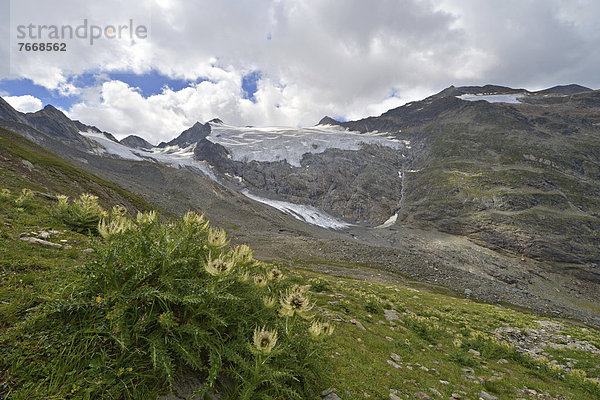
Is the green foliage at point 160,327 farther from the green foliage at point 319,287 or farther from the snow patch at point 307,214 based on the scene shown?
the snow patch at point 307,214

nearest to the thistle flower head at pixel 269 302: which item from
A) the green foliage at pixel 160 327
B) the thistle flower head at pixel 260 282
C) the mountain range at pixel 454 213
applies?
the green foliage at pixel 160 327

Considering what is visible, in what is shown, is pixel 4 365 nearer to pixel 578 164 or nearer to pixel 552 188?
pixel 552 188

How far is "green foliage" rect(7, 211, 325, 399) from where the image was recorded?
101 inches

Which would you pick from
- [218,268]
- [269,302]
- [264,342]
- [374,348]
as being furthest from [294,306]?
[374,348]

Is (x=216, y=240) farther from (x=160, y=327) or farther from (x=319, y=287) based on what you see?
(x=319, y=287)

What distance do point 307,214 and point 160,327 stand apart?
540ft

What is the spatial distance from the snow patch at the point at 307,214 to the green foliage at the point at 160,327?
5658 inches

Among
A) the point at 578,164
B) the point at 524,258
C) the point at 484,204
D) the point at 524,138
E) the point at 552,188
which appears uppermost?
the point at 524,138

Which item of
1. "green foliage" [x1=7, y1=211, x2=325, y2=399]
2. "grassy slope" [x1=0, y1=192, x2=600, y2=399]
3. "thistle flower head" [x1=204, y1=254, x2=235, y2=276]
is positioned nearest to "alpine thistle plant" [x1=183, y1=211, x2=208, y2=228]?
"green foliage" [x1=7, y1=211, x2=325, y2=399]

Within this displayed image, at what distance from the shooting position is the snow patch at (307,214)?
15425cm

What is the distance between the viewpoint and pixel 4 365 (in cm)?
242

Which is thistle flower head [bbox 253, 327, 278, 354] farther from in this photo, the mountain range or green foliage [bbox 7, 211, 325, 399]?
the mountain range

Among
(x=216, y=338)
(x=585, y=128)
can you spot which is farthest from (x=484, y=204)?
(x=216, y=338)

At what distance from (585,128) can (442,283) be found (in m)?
256
